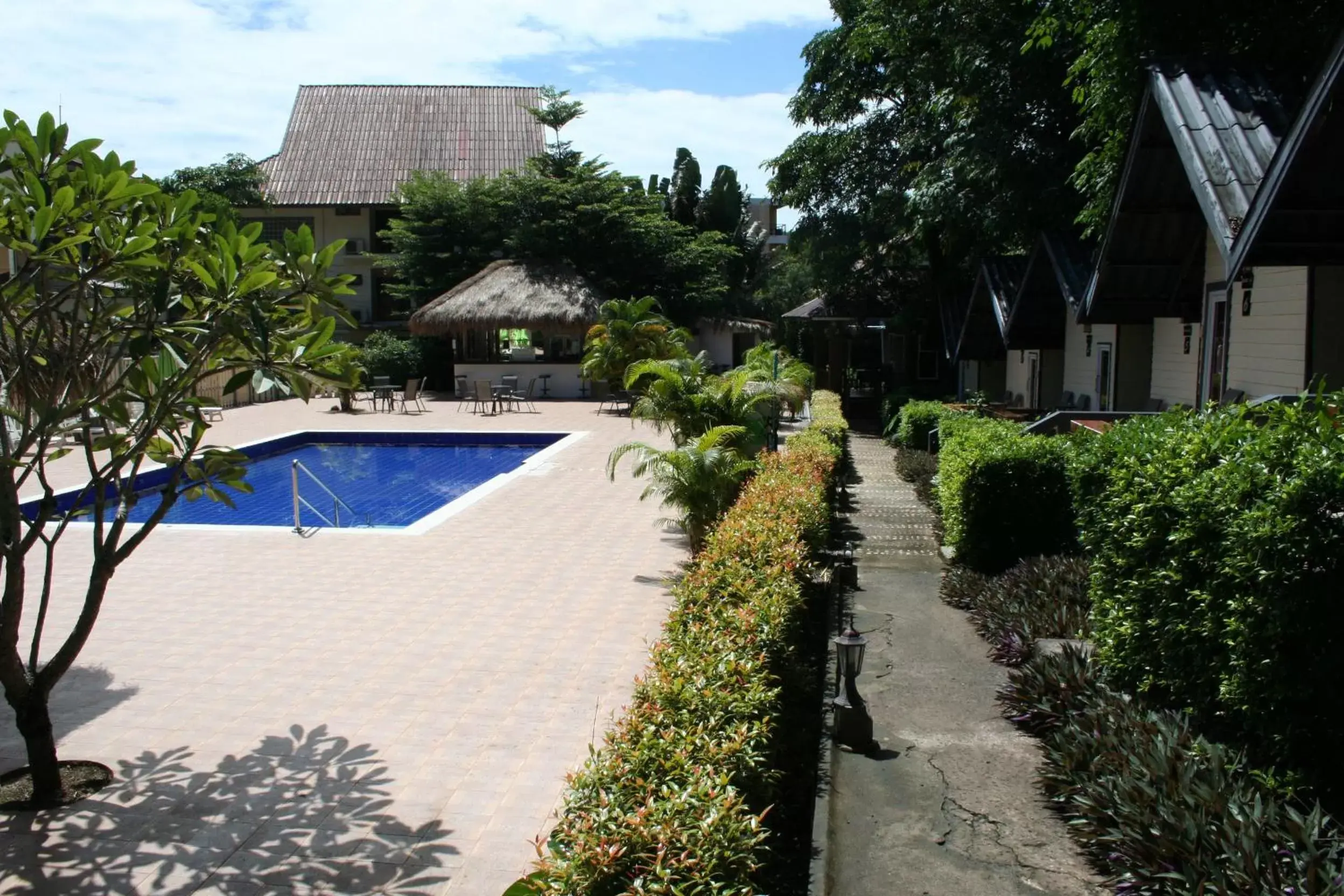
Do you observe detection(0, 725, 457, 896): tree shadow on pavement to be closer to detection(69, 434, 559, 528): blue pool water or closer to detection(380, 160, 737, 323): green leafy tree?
detection(69, 434, 559, 528): blue pool water

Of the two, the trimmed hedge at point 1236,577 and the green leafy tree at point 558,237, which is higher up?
the green leafy tree at point 558,237

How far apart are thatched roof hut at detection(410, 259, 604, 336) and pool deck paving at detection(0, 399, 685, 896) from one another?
18824 millimetres

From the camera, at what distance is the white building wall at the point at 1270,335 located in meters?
9.23

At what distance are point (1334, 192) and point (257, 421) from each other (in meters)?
23.4

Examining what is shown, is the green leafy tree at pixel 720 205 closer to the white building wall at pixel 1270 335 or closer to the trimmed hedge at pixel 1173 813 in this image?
the white building wall at pixel 1270 335

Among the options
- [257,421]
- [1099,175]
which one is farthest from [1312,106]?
[257,421]

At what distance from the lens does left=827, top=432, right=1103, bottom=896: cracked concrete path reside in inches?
180

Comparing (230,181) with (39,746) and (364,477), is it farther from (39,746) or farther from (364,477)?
(39,746)

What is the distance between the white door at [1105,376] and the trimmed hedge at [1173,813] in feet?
34.5

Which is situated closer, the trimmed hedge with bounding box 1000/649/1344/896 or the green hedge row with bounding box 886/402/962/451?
the trimmed hedge with bounding box 1000/649/1344/896

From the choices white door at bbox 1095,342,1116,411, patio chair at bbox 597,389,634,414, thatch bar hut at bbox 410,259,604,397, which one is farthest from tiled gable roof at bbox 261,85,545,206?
white door at bbox 1095,342,1116,411

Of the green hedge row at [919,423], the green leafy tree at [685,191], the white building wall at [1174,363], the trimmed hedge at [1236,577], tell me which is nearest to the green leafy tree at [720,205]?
the green leafy tree at [685,191]

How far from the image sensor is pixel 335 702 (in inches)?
273

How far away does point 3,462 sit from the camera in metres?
4.92
